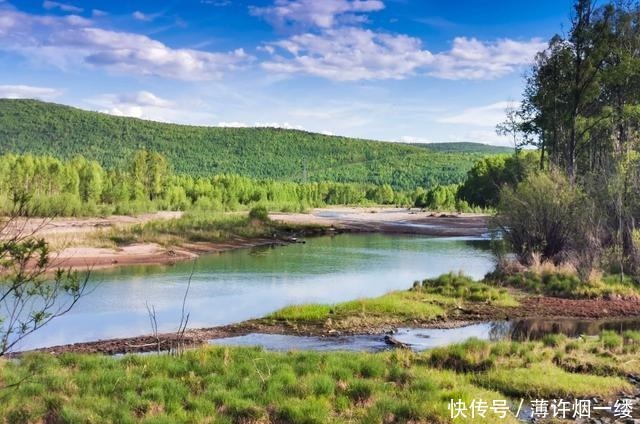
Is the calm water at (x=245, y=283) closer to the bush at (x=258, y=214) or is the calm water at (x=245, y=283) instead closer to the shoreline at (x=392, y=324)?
the shoreline at (x=392, y=324)

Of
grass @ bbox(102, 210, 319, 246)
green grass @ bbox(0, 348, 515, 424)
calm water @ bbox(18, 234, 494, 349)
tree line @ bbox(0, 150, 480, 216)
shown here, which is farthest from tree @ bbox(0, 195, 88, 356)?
tree line @ bbox(0, 150, 480, 216)

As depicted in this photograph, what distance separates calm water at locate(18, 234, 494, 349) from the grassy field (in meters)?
6.91

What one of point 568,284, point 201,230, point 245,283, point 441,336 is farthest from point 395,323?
point 201,230

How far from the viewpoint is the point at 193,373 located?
40.3 ft

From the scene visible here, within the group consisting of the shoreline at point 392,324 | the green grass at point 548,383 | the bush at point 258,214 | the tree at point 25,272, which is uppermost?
the tree at point 25,272

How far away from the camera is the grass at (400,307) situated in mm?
21609

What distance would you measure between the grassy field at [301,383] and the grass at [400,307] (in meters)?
6.50

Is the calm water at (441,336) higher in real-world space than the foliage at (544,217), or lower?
lower

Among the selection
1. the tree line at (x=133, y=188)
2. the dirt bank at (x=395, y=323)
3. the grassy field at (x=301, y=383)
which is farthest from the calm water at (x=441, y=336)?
the tree line at (x=133, y=188)

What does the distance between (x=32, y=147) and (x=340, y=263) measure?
498ft

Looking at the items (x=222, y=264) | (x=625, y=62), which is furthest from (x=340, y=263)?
(x=625, y=62)

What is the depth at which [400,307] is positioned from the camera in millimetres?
22781

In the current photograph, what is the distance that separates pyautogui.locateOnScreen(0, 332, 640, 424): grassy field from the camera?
33.0 ft

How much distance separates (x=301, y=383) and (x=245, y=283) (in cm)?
2190
